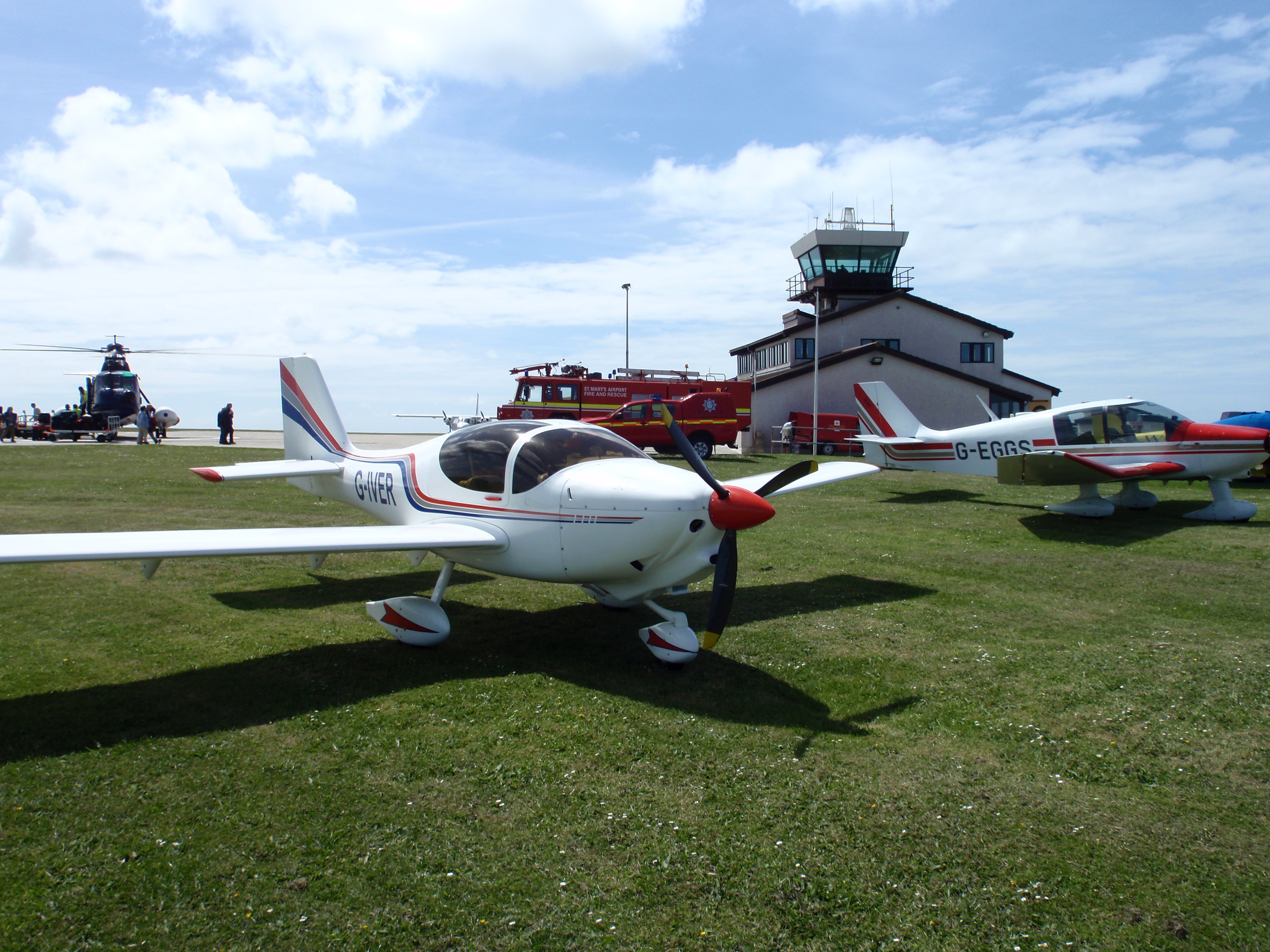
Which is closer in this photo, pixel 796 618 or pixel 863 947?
pixel 863 947

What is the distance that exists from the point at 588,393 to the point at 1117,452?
18686 mm

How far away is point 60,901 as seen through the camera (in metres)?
3.04

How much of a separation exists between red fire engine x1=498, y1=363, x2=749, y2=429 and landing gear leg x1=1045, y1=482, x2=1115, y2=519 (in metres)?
14.3

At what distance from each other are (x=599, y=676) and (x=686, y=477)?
5.60 feet

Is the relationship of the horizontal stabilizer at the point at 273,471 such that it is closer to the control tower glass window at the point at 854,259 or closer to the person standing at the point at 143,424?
the person standing at the point at 143,424

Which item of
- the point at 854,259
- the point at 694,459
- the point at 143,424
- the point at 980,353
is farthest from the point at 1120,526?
the point at 143,424

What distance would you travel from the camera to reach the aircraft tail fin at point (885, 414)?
56.9 feet

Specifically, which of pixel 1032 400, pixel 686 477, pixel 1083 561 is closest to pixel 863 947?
pixel 686 477

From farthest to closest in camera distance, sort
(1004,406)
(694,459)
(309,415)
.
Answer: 1. (1004,406)
2. (309,415)
3. (694,459)

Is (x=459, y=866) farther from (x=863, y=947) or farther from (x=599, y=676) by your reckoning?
(x=599, y=676)

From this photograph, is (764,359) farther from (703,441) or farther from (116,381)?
(116,381)

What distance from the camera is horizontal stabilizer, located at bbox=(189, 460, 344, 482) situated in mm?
7863

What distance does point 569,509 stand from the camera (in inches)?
239

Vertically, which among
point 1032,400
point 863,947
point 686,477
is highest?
point 1032,400
